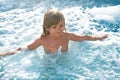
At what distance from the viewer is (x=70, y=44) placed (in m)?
5.14

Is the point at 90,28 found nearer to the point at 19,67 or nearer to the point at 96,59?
the point at 96,59

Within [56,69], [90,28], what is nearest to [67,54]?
[56,69]

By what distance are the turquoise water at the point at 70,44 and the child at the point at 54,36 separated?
9.4 inches

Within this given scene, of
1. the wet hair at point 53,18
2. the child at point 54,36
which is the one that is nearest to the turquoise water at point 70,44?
the child at point 54,36

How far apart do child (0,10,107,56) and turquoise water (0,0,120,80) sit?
0.24m

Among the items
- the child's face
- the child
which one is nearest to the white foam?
the child

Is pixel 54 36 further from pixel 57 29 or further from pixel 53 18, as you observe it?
pixel 53 18

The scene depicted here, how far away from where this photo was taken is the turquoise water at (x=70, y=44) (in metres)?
4.60

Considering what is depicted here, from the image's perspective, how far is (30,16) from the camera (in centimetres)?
645

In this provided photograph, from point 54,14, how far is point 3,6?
2963 millimetres

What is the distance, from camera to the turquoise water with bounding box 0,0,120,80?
460cm

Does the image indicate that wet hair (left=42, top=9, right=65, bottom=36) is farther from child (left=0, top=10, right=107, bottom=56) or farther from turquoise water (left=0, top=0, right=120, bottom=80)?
turquoise water (left=0, top=0, right=120, bottom=80)

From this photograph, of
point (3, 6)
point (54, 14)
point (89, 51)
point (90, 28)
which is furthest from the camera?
point (3, 6)

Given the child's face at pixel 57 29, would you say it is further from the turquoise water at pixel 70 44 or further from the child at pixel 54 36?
the turquoise water at pixel 70 44
